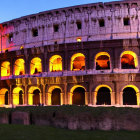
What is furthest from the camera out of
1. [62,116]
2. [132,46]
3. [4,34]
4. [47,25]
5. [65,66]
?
[4,34]

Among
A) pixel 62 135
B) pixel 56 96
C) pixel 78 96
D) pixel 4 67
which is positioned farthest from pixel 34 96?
pixel 62 135

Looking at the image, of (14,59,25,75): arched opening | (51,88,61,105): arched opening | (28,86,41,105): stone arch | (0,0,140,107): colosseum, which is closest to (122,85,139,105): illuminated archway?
(0,0,140,107): colosseum

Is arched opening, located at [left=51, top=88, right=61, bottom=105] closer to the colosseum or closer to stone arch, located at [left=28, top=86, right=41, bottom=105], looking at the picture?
the colosseum

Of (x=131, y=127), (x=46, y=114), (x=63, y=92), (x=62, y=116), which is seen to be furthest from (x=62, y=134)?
(x=63, y=92)

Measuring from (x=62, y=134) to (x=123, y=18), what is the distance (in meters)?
21.7

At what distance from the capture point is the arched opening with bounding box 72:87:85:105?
85.9ft

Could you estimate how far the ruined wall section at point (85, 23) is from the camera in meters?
26.1

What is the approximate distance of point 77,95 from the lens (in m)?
26.3

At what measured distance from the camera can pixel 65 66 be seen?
25.1m

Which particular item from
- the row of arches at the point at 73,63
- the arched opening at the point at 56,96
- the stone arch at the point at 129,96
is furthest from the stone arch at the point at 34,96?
the stone arch at the point at 129,96

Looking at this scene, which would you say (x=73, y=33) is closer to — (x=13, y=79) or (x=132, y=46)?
(x=132, y=46)

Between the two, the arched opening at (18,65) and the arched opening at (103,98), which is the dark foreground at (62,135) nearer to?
the arched opening at (103,98)

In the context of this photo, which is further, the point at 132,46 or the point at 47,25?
the point at 47,25

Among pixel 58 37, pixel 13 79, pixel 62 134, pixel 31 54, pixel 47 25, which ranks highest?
pixel 47 25
